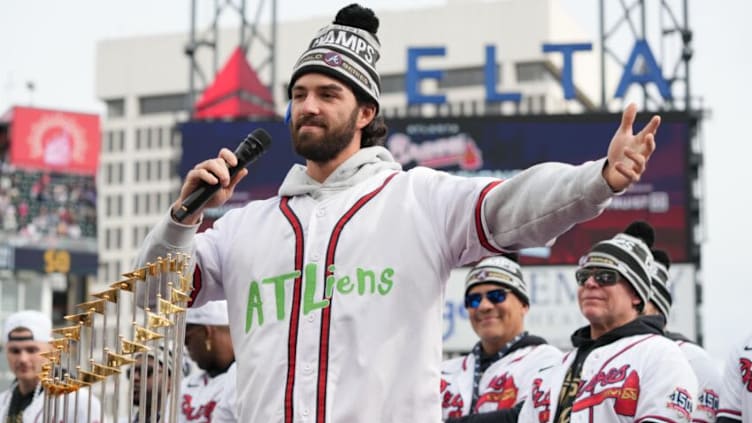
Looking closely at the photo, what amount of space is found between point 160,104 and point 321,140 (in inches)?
3861

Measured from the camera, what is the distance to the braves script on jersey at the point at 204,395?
7.96 metres

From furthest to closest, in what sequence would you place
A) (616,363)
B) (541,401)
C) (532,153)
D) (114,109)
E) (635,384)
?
(114,109) < (532,153) < (541,401) < (616,363) < (635,384)

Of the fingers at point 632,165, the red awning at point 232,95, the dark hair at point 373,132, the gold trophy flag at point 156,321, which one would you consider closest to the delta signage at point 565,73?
the red awning at point 232,95

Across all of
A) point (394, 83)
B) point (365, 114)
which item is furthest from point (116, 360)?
point (394, 83)

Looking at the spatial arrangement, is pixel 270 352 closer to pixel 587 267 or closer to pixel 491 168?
pixel 587 267

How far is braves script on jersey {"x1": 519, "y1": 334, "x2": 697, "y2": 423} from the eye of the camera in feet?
19.3

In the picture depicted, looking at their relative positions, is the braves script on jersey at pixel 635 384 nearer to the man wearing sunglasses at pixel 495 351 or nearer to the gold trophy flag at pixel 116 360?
the man wearing sunglasses at pixel 495 351

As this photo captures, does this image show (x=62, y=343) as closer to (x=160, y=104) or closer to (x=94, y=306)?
(x=94, y=306)

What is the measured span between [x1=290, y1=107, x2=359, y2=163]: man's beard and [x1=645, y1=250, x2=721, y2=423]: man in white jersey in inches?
102

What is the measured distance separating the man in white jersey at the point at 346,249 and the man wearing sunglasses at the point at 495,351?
10.6ft

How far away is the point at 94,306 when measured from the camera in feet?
13.5

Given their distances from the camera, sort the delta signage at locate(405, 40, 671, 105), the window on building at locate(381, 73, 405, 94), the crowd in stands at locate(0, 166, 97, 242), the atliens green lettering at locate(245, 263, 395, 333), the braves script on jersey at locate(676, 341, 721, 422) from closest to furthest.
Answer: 1. the atliens green lettering at locate(245, 263, 395, 333)
2. the braves script on jersey at locate(676, 341, 721, 422)
3. the delta signage at locate(405, 40, 671, 105)
4. the crowd in stands at locate(0, 166, 97, 242)
5. the window on building at locate(381, 73, 405, 94)

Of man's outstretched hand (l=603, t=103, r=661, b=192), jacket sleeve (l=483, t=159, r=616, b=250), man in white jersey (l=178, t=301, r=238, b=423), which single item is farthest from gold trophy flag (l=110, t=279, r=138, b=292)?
man in white jersey (l=178, t=301, r=238, b=423)

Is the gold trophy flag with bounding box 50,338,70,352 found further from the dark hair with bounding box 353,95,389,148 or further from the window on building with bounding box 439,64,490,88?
the window on building with bounding box 439,64,490,88
